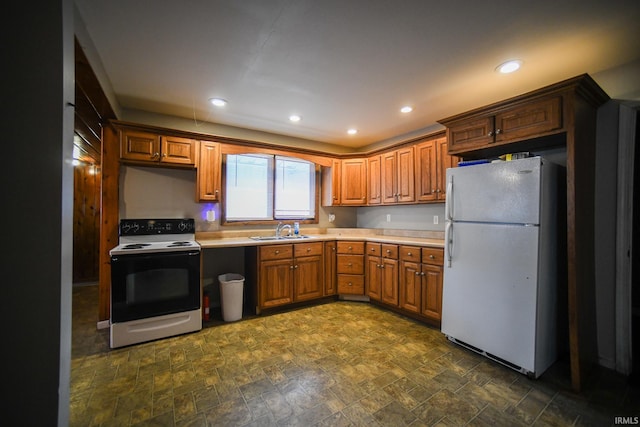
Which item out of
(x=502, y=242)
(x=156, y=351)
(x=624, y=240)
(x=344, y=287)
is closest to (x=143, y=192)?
(x=156, y=351)

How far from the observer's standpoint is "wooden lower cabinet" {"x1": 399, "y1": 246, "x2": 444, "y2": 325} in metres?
2.84

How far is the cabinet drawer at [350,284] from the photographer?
371 cm

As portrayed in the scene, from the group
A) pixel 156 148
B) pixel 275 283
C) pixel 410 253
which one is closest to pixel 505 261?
pixel 410 253

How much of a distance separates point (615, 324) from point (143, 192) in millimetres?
4819

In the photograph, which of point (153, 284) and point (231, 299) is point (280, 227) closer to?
point (231, 299)

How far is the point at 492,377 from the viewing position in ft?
6.59

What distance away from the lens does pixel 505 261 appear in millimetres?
2121

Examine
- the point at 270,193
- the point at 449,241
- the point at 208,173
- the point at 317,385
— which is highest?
the point at 208,173

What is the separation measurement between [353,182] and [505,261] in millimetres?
2508

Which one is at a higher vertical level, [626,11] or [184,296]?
[626,11]

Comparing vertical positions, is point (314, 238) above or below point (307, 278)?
above

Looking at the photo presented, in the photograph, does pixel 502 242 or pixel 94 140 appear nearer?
pixel 502 242

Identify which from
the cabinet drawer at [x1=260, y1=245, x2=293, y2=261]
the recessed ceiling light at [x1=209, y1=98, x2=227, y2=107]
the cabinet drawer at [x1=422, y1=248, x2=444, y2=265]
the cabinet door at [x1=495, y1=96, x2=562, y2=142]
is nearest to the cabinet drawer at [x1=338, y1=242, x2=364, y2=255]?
the cabinet drawer at [x1=260, y1=245, x2=293, y2=261]

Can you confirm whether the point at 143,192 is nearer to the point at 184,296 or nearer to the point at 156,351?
the point at 184,296
